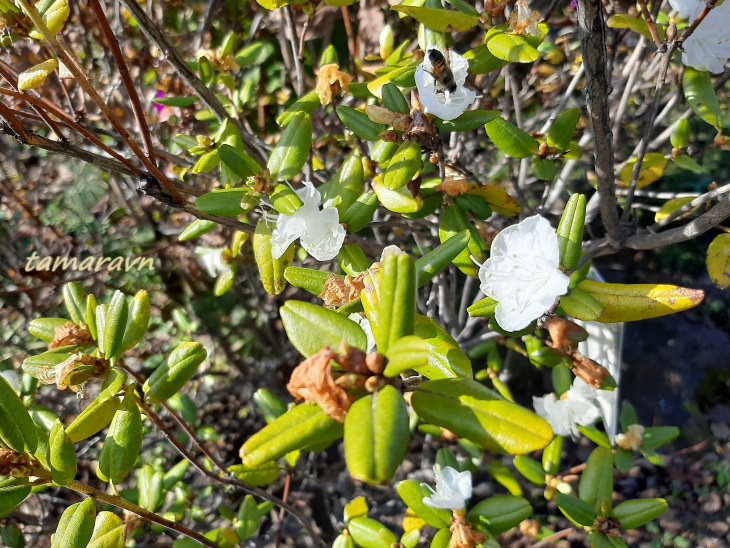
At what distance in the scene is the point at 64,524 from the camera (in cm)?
91

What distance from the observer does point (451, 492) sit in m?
1.12

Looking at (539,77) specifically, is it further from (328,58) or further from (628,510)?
(628,510)

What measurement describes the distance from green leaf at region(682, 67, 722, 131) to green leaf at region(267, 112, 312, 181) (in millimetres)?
856

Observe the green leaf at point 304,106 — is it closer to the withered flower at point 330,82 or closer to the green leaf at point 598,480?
the withered flower at point 330,82

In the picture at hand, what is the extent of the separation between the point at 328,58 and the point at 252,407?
1730 mm

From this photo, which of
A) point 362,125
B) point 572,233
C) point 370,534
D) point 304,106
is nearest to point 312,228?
point 362,125

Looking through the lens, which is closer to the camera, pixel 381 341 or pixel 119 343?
pixel 381 341

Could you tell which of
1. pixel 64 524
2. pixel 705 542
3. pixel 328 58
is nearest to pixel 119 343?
pixel 64 524

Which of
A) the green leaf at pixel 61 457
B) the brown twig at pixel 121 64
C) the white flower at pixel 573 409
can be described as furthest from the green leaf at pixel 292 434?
the white flower at pixel 573 409

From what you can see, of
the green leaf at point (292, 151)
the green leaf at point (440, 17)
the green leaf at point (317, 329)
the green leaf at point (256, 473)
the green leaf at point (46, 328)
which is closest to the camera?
the green leaf at point (317, 329)

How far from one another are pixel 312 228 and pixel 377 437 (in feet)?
1.63

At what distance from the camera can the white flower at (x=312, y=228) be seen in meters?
1.00

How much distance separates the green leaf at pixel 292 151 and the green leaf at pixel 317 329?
37 cm

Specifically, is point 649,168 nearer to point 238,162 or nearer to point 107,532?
point 238,162
